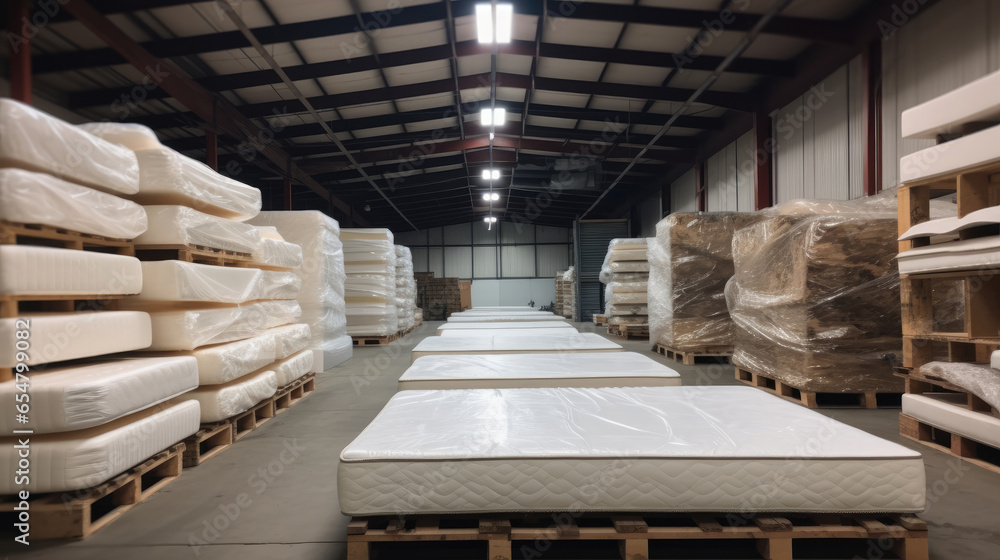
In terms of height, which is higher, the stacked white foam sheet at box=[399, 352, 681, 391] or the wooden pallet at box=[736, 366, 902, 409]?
the stacked white foam sheet at box=[399, 352, 681, 391]

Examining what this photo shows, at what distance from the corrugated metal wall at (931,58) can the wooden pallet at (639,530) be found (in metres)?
5.61

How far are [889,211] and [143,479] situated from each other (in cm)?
638

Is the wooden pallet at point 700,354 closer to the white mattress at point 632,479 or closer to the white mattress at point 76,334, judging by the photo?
the white mattress at point 632,479

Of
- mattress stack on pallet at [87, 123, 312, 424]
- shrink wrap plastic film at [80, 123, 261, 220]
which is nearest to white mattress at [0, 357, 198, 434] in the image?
mattress stack on pallet at [87, 123, 312, 424]

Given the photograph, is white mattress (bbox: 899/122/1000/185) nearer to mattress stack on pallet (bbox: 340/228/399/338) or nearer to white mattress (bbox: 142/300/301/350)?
white mattress (bbox: 142/300/301/350)

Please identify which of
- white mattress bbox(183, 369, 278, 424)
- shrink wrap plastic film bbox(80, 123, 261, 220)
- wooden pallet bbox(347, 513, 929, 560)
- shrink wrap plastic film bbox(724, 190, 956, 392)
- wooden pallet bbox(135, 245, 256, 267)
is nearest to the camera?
wooden pallet bbox(347, 513, 929, 560)

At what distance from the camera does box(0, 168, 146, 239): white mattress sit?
7.22ft

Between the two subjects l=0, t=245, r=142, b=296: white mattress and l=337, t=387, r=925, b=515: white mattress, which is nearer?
l=337, t=387, r=925, b=515: white mattress

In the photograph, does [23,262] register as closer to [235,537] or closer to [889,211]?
[235,537]

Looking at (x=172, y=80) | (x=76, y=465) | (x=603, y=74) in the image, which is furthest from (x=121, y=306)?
(x=603, y=74)

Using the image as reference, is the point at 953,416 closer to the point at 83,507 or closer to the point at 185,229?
the point at 83,507

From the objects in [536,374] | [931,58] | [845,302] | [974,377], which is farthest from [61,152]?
[931,58]

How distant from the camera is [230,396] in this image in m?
3.69

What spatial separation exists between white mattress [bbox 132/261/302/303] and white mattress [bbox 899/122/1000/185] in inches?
200
